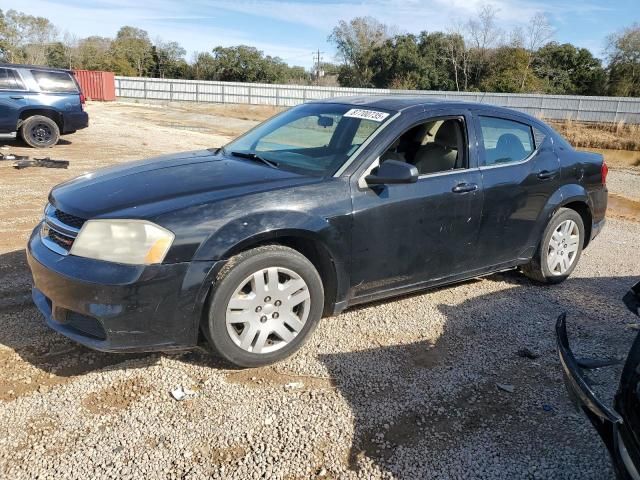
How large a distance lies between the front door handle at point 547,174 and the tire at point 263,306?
7.80 feet

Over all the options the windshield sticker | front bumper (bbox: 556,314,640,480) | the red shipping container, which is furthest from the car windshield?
the red shipping container

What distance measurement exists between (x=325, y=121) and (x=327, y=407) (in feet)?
7.43

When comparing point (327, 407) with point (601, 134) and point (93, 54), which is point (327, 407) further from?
point (93, 54)

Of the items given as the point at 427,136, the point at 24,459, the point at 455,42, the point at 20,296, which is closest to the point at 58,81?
the point at 20,296

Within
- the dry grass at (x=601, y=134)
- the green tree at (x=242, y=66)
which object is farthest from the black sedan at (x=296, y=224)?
the green tree at (x=242, y=66)

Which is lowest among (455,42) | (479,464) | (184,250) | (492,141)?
(479,464)

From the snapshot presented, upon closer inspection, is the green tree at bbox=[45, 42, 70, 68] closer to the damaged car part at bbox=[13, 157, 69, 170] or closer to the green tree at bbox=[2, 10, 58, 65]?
the green tree at bbox=[2, 10, 58, 65]

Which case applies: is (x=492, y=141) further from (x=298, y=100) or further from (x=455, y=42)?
(x=455, y=42)

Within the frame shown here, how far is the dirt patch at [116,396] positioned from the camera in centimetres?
291

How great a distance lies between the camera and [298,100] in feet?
110

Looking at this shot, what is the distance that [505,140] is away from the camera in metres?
4.54

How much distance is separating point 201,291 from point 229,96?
33.5m

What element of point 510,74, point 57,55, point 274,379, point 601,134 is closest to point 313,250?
point 274,379

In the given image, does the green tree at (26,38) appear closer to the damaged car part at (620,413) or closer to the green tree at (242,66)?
the green tree at (242,66)
